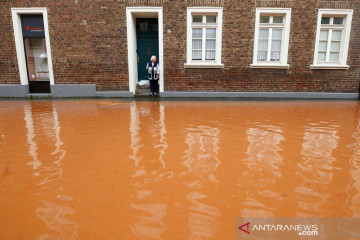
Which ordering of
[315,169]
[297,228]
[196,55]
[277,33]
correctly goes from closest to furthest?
[297,228], [315,169], [277,33], [196,55]

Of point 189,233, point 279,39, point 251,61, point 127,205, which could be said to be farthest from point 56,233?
point 279,39

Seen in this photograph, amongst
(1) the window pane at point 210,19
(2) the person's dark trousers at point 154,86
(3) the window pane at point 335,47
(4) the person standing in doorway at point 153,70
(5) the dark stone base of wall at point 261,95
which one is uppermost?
(1) the window pane at point 210,19

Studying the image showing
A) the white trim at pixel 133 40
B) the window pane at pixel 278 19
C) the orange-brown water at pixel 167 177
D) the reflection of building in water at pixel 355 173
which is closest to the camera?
the orange-brown water at pixel 167 177

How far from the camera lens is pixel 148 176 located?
2.87 m

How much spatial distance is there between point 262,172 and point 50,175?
2.60 metres

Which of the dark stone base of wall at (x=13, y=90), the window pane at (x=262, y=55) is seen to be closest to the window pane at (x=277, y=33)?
the window pane at (x=262, y=55)

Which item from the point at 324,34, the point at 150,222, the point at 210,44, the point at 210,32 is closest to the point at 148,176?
the point at 150,222

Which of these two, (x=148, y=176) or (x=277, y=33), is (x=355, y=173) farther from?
(x=277, y=33)

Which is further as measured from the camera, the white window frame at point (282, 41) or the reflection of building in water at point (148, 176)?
the white window frame at point (282, 41)

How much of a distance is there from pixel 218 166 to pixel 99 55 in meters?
8.45

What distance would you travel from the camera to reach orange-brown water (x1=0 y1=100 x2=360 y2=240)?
204cm

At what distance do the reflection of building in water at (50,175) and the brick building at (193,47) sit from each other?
493 cm

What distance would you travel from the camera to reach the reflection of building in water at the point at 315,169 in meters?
2.32

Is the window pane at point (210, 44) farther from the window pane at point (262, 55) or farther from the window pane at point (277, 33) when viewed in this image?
the window pane at point (277, 33)
